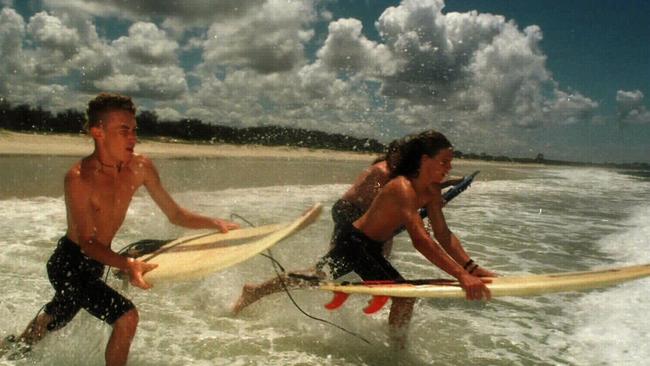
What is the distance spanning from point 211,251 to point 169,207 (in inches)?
19.5

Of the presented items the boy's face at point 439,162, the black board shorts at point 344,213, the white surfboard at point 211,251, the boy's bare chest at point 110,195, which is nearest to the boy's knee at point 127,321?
the white surfboard at point 211,251

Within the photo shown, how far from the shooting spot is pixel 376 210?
11.5 ft

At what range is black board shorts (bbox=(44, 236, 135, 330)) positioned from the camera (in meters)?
2.64

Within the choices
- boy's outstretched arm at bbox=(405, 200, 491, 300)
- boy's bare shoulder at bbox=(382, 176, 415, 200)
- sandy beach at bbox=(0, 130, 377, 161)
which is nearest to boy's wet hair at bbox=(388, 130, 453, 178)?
boy's bare shoulder at bbox=(382, 176, 415, 200)

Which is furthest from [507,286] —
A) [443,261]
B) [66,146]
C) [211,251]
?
[66,146]

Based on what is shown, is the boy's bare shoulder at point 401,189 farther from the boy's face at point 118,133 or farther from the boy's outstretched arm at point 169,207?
the boy's face at point 118,133

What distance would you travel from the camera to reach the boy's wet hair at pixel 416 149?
11.0 feet

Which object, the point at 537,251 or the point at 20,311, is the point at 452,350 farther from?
the point at 537,251

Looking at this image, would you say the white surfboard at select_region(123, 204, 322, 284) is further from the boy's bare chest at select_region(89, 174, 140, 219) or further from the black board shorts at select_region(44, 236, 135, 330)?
the boy's bare chest at select_region(89, 174, 140, 219)

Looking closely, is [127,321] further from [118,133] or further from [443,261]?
[443,261]

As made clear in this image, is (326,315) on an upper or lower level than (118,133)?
lower

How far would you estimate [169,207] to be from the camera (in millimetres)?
3459

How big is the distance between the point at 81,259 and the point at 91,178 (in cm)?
46

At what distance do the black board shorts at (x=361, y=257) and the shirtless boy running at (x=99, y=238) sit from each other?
1.43 meters
